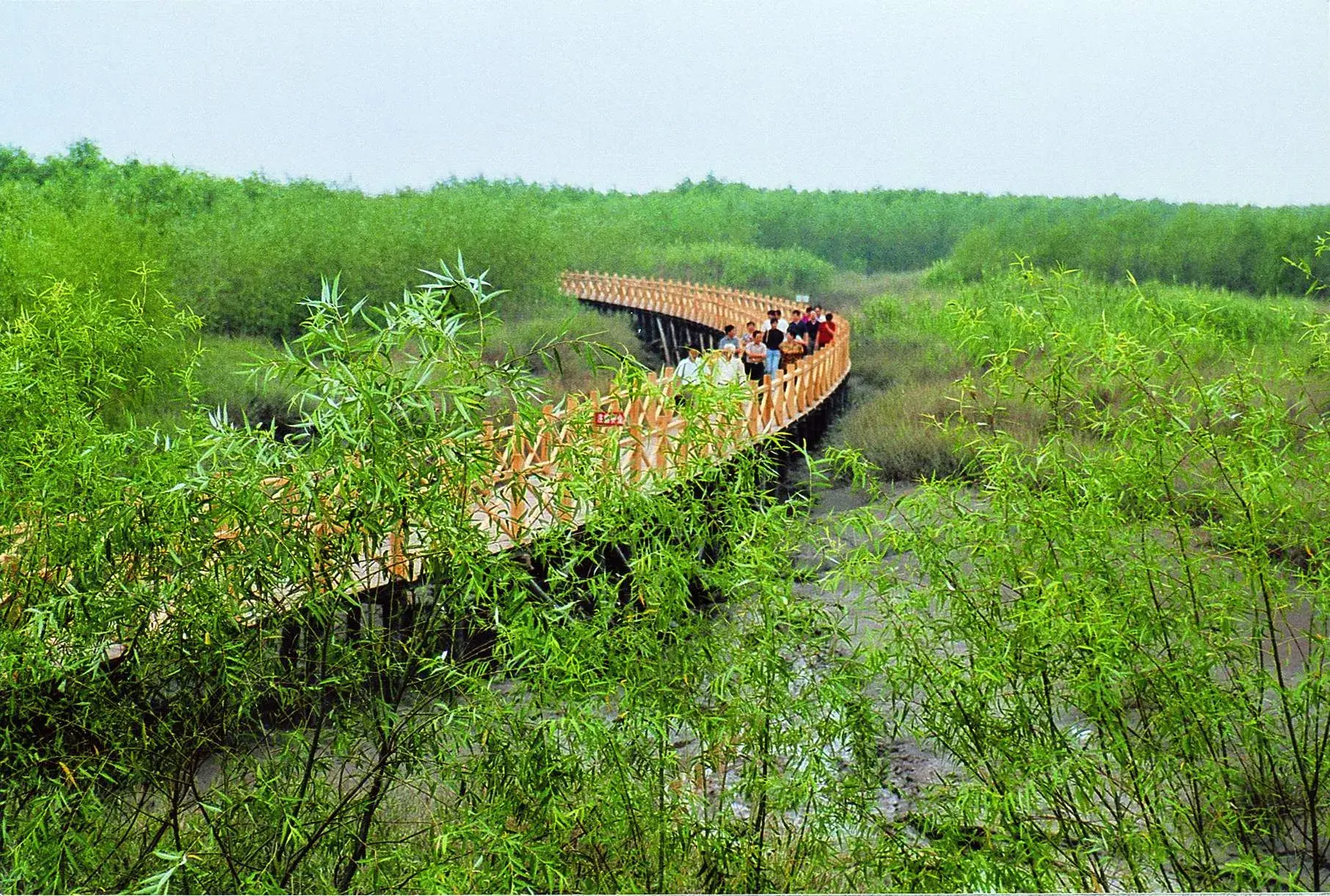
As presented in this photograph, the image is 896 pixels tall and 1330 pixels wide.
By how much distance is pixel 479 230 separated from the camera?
25.4 ft

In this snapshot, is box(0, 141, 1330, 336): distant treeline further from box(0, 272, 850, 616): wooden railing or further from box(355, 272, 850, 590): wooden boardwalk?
box(0, 272, 850, 616): wooden railing

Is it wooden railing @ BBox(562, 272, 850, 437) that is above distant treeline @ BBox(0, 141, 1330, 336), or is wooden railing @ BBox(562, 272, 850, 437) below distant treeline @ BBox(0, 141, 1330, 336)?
below

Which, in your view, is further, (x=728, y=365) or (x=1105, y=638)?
(x=728, y=365)

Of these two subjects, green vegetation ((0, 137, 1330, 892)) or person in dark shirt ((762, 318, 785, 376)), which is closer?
green vegetation ((0, 137, 1330, 892))

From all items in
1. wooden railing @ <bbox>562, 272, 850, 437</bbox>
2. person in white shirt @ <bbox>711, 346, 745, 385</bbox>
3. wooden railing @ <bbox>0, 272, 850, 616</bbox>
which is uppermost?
wooden railing @ <bbox>0, 272, 850, 616</bbox>

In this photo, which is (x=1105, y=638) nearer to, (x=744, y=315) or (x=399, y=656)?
(x=399, y=656)

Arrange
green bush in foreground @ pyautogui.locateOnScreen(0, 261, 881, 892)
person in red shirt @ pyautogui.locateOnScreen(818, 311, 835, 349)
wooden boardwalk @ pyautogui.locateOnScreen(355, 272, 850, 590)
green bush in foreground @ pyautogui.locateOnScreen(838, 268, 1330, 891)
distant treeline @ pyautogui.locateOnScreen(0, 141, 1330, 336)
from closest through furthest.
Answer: green bush in foreground @ pyautogui.locateOnScreen(0, 261, 881, 892)
wooden boardwalk @ pyautogui.locateOnScreen(355, 272, 850, 590)
green bush in foreground @ pyautogui.locateOnScreen(838, 268, 1330, 891)
distant treeline @ pyautogui.locateOnScreen(0, 141, 1330, 336)
person in red shirt @ pyautogui.locateOnScreen(818, 311, 835, 349)

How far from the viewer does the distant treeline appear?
5398 millimetres

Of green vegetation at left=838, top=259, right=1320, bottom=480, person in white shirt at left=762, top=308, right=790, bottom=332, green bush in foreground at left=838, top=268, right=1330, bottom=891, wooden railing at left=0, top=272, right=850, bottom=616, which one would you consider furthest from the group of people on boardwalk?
wooden railing at left=0, top=272, right=850, bottom=616

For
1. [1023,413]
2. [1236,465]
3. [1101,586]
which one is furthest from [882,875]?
[1023,413]

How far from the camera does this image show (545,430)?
246 cm

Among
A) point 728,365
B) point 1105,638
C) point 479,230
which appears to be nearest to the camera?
point 1105,638

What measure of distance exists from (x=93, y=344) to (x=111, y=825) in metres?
1.19

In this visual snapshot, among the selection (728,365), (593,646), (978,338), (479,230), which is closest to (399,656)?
(593,646)
